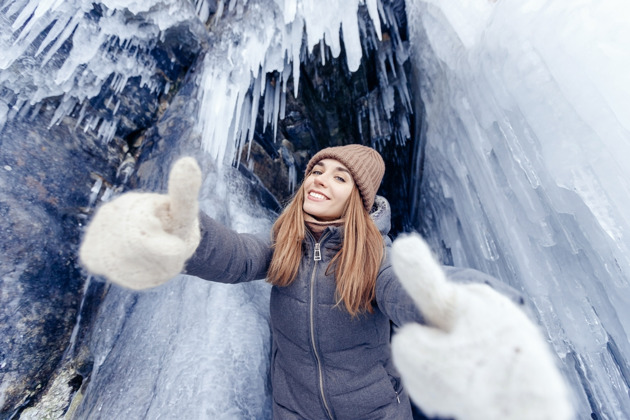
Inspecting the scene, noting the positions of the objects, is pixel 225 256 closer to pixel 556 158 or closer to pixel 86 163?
pixel 556 158

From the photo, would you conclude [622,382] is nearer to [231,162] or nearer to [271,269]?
[271,269]

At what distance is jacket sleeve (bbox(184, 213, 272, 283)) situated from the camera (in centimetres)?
113

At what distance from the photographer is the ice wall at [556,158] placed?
126 cm

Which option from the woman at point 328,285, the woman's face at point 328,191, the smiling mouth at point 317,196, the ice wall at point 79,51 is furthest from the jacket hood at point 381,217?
the ice wall at point 79,51

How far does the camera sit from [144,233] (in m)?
0.90

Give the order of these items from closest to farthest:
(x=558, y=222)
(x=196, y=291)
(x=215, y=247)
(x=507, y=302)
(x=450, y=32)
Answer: (x=507, y=302) → (x=215, y=247) → (x=558, y=222) → (x=196, y=291) → (x=450, y=32)

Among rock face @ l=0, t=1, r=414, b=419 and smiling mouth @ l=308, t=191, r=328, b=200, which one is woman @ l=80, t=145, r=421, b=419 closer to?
smiling mouth @ l=308, t=191, r=328, b=200

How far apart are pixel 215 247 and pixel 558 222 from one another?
188 centimetres

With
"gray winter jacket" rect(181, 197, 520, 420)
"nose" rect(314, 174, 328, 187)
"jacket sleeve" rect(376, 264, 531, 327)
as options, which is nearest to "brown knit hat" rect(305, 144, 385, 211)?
"nose" rect(314, 174, 328, 187)

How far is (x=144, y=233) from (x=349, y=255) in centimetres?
84

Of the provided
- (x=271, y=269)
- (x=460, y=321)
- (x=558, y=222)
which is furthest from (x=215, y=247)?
(x=558, y=222)

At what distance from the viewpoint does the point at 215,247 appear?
1180mm

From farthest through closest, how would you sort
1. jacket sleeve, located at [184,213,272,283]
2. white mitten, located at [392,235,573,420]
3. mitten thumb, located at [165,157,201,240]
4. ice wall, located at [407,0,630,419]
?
ice wall, located at [407,0,630,419] < jacket sleeve, located at [184,213,272,283] < mitten thumb, located at [165,157,201,240] < white mitten, located at [392,235,573,420]

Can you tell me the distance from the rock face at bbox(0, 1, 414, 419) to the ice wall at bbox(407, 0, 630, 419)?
1.78 m
